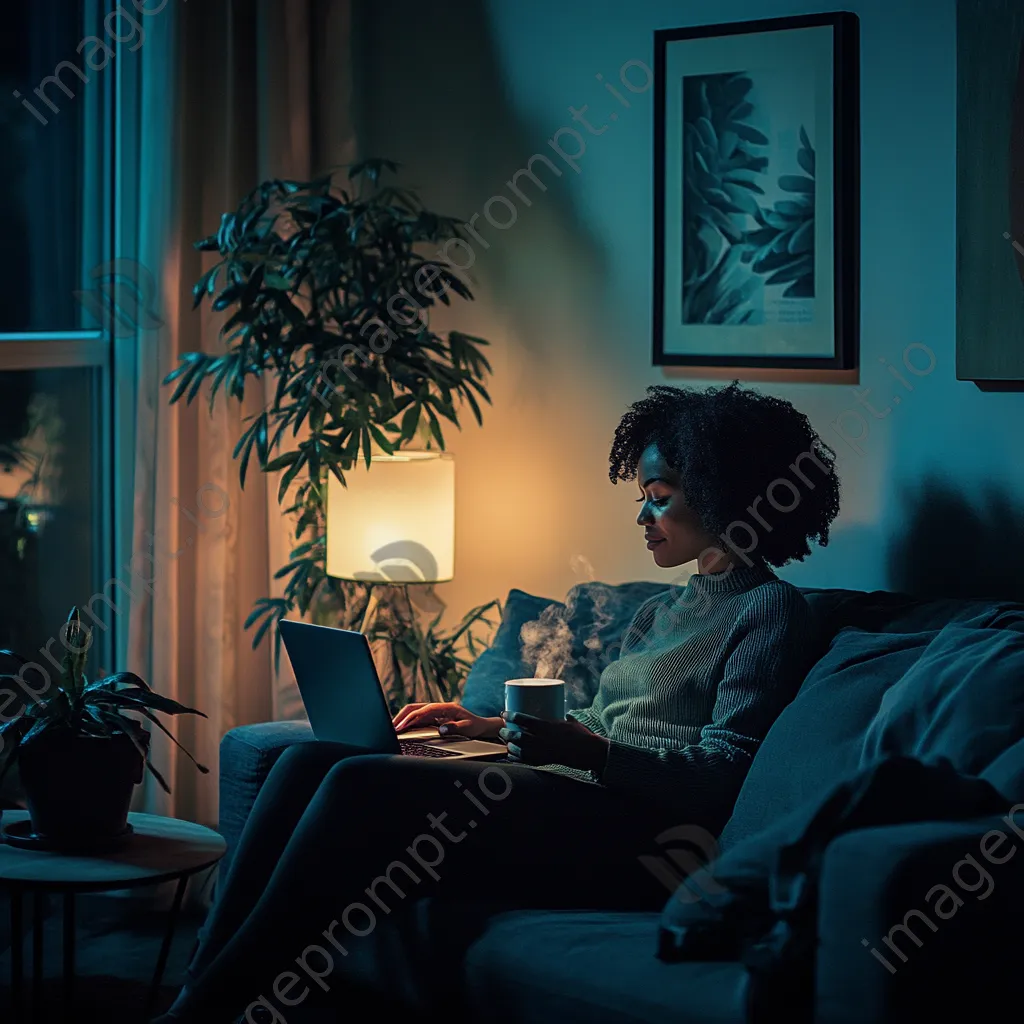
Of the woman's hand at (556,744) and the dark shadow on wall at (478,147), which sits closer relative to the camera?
the woman's hand at (556,744)

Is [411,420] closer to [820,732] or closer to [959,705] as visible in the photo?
[820,732]

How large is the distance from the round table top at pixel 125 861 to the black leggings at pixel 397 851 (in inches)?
4.1

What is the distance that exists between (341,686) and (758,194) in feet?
4.43

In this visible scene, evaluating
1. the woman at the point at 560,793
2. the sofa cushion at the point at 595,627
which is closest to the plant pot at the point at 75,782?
the woman at the point at 560,793

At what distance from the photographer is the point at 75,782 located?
226cm

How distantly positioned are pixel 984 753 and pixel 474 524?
6.00 feet

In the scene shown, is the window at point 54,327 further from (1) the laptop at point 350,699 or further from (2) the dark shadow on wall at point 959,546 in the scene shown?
(2) the dark shadow on wall at point 959,546

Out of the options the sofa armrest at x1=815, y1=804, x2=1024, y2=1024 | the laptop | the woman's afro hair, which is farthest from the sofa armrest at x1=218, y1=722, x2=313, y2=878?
the sofa armrest at x1=815, y1=804, x2=1024, y2=1024

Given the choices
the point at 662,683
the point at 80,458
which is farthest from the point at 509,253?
the point at 662,683

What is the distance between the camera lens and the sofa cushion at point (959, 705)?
1861 millimetres

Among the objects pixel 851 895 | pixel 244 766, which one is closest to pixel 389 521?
pixel 244 766

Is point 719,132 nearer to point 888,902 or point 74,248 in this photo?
point 74,248

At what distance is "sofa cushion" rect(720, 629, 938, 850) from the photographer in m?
2.05

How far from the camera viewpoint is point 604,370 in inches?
129
